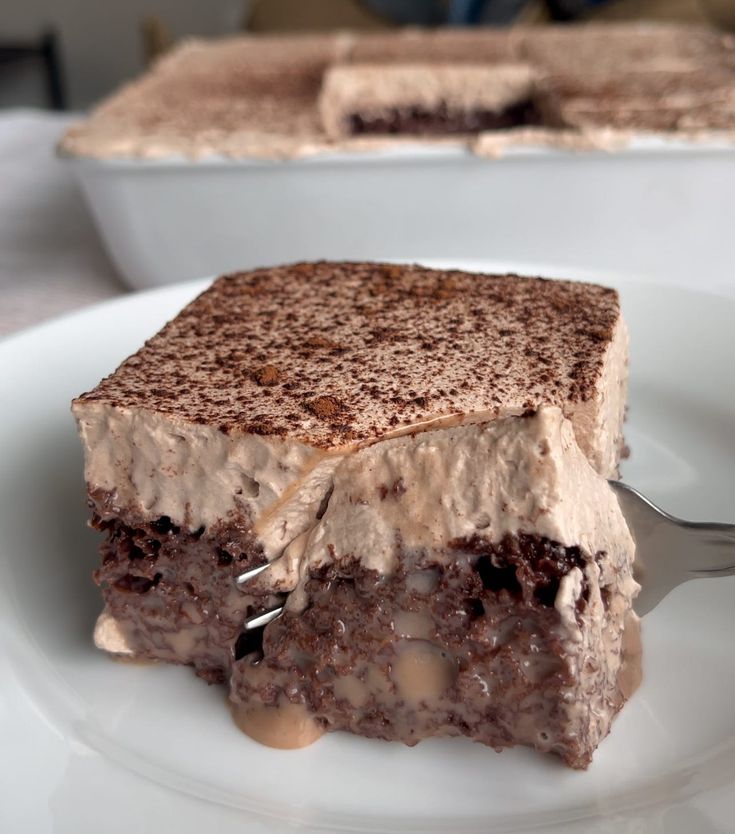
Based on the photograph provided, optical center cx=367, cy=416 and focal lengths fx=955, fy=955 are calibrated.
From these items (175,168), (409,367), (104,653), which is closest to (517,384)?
(409,367)

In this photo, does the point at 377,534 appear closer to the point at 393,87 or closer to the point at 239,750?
the point at 239,750

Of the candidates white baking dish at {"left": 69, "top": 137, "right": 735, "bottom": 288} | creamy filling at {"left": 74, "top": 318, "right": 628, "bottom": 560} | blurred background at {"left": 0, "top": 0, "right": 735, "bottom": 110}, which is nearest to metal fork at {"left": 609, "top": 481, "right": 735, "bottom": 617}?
creamy filling at {"left": 74, "top": 318, "right": 628, "bottom": 560}

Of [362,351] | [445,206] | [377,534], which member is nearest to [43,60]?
[445,206]

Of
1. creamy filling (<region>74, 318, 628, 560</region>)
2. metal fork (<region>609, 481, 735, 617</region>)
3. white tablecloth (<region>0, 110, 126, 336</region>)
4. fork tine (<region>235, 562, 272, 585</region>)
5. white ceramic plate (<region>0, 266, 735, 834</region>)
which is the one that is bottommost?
white tablecloth (<region>0, 110, 126, 336</region>)

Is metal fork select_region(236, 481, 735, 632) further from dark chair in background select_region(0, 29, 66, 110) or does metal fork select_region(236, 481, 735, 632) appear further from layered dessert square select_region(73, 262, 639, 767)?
dark chair in background select_region(0, 29, 66, 110)

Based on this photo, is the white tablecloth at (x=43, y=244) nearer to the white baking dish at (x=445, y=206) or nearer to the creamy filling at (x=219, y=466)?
the white baking dish at (x=445, y=206)

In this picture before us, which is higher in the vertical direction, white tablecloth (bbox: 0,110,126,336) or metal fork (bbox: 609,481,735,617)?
metal fork (bbox: 609,481,735,617)

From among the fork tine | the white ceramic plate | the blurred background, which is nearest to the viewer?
the white ceramic plate
